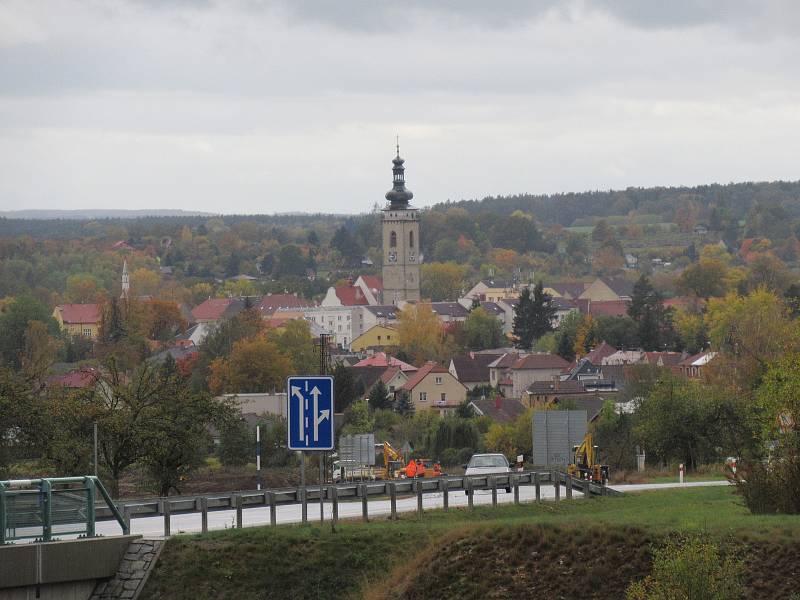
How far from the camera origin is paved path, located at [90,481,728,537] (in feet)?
89.1

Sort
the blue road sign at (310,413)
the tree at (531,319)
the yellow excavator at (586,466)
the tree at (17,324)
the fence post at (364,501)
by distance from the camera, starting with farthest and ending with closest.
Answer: the tree at (531,319), the tree at (17,324), the yellow excavator at (586,466), the fence post at (364,501), the blue road sign at (310,413)

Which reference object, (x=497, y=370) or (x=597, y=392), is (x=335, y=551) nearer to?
(x=597, y=392)

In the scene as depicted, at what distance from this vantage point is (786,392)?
87.5 ft

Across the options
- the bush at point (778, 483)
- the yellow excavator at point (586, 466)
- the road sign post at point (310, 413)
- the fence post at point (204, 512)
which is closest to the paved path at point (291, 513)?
the fence post at point (204, 512)

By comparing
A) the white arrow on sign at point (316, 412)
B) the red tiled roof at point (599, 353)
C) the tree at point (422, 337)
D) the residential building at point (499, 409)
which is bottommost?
the residential building at point (499, 409)

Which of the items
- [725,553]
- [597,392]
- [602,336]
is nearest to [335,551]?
[725,553]

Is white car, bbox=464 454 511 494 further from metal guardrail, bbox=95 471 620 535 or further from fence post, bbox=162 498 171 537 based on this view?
fence post, bbox=162 498 171 537

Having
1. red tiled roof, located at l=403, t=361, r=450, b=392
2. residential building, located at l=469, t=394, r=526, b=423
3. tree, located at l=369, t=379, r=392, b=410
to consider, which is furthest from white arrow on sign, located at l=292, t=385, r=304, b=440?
red tiled roof, located at l=403, t=361, r=450, b=392

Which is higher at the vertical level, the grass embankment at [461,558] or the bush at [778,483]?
the bush at [778,483]

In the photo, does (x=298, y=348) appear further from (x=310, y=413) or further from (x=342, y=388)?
(x=310, y=413)

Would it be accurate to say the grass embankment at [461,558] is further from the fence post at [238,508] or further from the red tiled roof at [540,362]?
the red tiled roof at [540,362]

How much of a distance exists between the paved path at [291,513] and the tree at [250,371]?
272 feet

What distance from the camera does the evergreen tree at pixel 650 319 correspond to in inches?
6004

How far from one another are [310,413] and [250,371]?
95.4m
